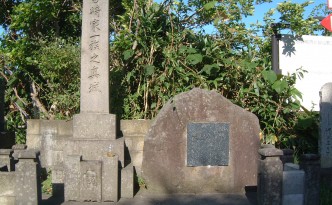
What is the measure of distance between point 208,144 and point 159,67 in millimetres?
2222

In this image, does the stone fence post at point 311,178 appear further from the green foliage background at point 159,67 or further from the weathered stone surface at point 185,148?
the green foliage background at point 159,67

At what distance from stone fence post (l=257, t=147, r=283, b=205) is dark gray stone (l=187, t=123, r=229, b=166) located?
1.40m

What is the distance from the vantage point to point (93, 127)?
6.36 metres

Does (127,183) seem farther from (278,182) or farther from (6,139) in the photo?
(6,139)

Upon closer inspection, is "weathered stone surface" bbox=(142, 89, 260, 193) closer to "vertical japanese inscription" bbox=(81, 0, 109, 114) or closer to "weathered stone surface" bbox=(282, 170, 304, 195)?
"vertical japanese inscription" bbox=(81, 0, 109, 114)

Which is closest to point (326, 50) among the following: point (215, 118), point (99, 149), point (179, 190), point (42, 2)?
point (215, 118)

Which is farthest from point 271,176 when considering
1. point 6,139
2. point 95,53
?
point 6,139

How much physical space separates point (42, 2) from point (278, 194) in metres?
6.26

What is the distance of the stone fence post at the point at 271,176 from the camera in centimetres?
506

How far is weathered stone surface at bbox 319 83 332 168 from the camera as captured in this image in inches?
267

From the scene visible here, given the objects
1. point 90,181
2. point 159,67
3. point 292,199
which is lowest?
point 292,199

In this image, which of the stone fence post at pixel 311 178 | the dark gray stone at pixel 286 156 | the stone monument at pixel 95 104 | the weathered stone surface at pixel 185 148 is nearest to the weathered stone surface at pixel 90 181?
the stone monument at pixel 95 104

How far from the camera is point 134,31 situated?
8.05m

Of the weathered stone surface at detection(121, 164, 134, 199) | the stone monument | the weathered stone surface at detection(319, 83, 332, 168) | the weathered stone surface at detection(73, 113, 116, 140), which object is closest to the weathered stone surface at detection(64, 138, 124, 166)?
the stone monument
